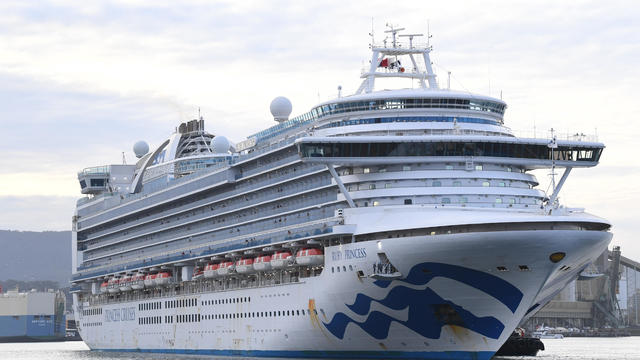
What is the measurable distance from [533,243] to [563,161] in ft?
28.5

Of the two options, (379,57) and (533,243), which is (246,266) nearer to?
(379,57)

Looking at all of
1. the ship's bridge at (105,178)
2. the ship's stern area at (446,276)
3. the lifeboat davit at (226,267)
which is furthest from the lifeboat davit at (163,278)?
the ship's stern area at (446,276)

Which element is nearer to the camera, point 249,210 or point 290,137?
point 290,137

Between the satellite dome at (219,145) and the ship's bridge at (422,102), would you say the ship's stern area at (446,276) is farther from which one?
the satellite dome at (219,145)

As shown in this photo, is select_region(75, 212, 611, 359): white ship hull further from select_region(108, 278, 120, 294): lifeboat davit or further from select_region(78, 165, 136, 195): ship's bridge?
select_region(78, 165, 136, 195): ship's bridge

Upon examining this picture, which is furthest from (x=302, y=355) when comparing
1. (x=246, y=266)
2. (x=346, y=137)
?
(x=346, y=137)

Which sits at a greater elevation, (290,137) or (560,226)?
(290,137)

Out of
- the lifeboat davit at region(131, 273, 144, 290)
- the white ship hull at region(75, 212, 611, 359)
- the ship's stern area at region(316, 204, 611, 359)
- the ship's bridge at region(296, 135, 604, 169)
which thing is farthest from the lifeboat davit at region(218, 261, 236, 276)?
the lifeboat davit at region(131, 273, 144, 290)

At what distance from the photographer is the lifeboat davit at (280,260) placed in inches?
2043

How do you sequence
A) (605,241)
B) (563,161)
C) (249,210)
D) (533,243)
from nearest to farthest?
(533,243) → (605,241) → (563,161) → (249,210)

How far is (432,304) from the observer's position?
45188 mm

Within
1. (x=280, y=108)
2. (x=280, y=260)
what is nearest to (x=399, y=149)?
(x=280, y=260)

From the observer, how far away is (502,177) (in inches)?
1927

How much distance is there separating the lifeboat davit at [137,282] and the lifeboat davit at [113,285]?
3.39 meters
